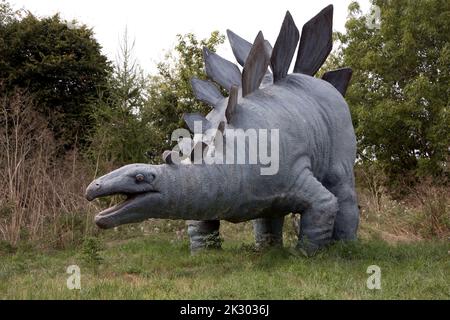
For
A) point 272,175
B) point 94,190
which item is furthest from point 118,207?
point 272,175

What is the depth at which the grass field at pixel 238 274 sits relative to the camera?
3449mm

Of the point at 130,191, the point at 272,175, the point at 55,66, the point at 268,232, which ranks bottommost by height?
the point at 268,232

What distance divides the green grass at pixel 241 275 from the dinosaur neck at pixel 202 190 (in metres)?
0.47

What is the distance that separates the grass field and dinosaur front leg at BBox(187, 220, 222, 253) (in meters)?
0.14

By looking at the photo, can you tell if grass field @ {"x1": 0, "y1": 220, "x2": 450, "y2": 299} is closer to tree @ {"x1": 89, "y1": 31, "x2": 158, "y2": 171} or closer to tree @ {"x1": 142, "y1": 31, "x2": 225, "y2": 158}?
tree @ {"x1": 89, "y1": 31, "x2": 158, "y2": 171}

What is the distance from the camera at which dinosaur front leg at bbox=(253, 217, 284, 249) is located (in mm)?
5348

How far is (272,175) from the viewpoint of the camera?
4184 millimetres

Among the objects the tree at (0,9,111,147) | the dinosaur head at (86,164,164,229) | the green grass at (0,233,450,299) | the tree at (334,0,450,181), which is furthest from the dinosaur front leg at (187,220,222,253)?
the tree at (334,0,450,181)

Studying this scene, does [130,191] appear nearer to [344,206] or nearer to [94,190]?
[94,190]

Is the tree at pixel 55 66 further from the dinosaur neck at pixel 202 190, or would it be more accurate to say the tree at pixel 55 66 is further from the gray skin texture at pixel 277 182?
the dinosaur neck at pixel 202 190

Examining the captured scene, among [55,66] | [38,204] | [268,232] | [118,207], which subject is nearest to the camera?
[118,207]

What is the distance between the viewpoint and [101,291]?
3557mm

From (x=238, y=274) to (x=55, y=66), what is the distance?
994 centimetres
